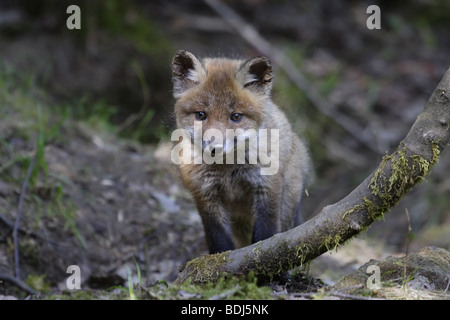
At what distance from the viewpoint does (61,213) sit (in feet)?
20.4

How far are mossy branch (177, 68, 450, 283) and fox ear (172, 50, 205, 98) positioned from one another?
1.54 metres

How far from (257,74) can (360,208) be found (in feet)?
5.52

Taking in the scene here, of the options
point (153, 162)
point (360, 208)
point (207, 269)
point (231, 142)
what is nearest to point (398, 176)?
point (360, 208)

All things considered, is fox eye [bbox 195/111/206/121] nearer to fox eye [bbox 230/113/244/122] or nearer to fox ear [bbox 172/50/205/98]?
fox eye [bbox 230/113/244/122]

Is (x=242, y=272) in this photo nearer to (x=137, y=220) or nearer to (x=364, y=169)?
(x=137, y=220)

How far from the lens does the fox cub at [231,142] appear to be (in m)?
4.51

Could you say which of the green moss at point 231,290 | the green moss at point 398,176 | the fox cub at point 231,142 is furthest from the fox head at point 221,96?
the green moss at point 398,176

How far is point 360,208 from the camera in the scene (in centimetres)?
364

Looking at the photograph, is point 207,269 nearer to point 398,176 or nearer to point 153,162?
point 398,176

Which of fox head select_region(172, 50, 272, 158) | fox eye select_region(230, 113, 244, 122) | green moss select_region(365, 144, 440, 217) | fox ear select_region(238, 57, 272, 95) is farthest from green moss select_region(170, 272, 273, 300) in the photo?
fox ear select_region(238, 57, 272, 95)

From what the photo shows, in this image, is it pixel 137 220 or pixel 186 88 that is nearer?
pixel 186 88
